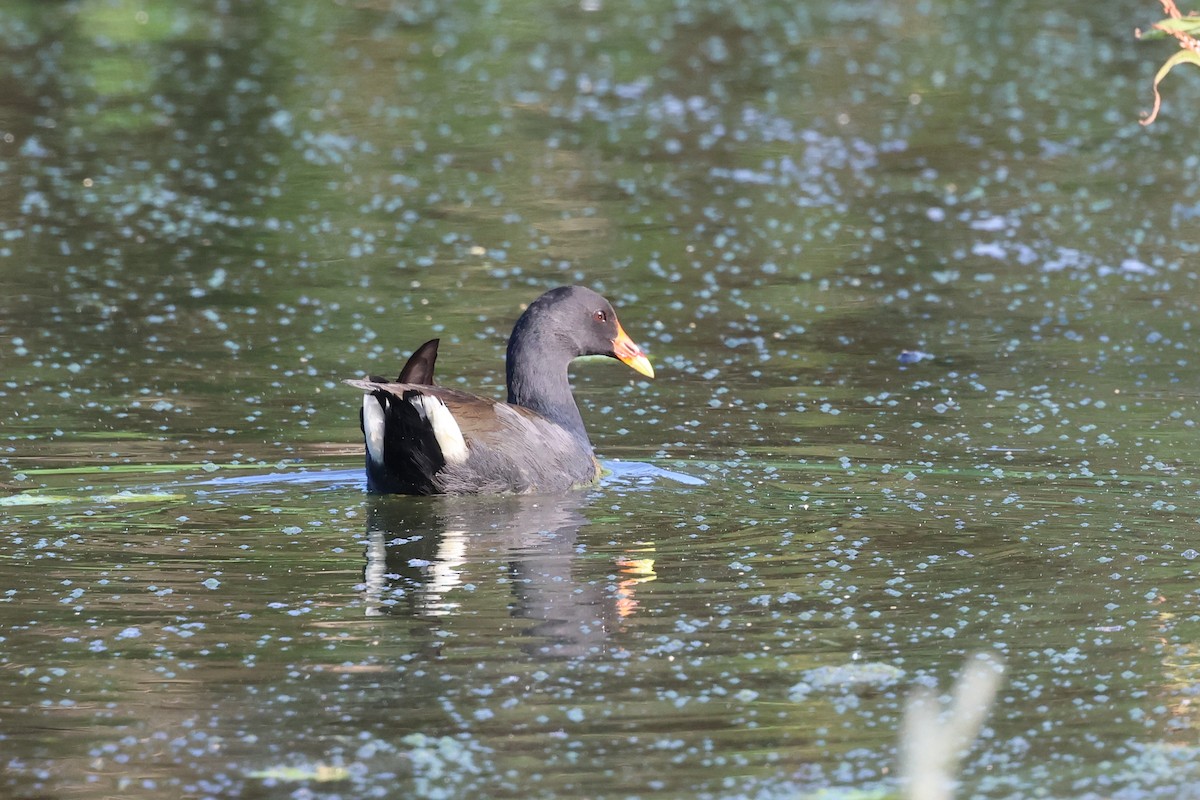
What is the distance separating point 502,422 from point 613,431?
3.65ft

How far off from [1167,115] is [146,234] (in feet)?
30.0

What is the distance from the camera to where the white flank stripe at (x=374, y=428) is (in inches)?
297

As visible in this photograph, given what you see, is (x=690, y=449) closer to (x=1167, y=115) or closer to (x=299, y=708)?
(x=299, y=708)

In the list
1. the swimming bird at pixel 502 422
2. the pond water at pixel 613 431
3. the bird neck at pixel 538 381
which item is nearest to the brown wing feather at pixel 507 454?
the swimming bird at pixel 502 422

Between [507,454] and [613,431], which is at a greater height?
[613,431]

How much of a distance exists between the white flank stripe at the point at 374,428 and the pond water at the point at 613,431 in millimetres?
206

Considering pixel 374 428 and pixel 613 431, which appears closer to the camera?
pixel 374 428

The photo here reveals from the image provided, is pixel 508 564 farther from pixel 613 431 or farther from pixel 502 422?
pixel 613 431

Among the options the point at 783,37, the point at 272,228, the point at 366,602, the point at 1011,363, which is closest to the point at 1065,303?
the point at 1011,363

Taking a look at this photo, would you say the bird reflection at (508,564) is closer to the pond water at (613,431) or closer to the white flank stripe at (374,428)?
the pond water at (613,431)

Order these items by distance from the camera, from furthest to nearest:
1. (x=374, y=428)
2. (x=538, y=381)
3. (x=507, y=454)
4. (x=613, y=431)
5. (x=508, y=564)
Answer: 1. (x=613, y=431)
2. (x=538, y=381)
3. (x=507, y=454)
4. (x=374, y=428)
5. (x=508, y=564)

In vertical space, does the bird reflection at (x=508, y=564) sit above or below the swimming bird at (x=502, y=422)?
below

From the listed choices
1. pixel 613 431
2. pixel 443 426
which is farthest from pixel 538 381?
pixel 443 426

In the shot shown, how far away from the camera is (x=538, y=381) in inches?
335
